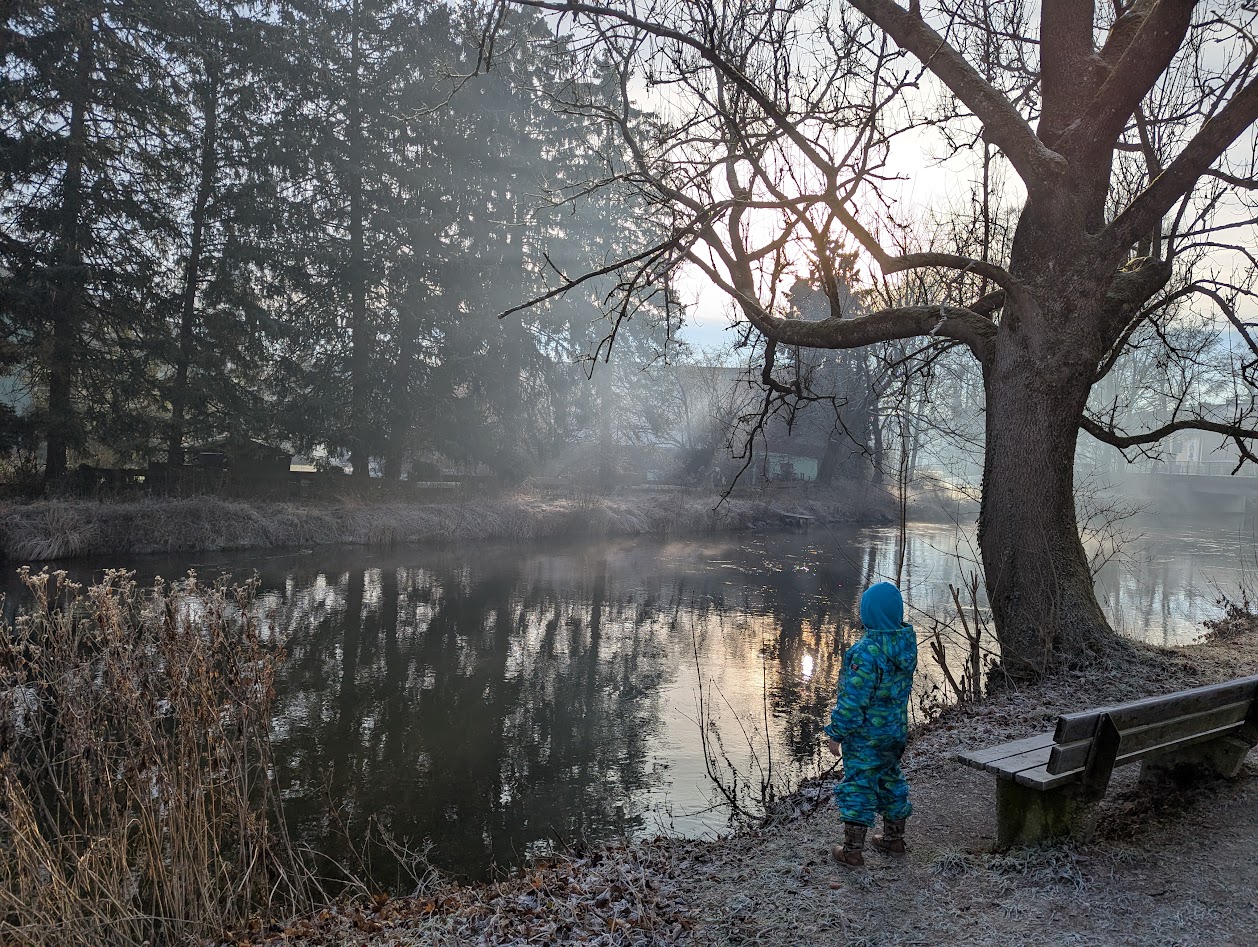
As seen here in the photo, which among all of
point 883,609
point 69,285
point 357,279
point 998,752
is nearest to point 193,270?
point 69,285

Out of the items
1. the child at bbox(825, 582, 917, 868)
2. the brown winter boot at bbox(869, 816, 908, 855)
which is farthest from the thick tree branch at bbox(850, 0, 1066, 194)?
the brown winter boot at bbox(869, 816, 908, 855)

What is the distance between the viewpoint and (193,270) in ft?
72.0

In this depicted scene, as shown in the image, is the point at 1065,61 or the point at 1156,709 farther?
the point at 1065,61

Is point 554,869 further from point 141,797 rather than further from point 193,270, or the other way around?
point 193,270

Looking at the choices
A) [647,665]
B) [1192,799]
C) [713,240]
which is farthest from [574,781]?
[713,240]

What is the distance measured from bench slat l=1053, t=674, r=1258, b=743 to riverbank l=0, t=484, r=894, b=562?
750 centimetres

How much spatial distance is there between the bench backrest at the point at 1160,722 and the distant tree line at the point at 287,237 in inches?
536

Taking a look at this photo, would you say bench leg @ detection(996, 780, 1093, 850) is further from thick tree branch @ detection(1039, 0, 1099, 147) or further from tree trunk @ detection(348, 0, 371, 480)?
tree trunk @ detection(348, 0, 371, 480)

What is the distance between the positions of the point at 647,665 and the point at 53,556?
40.6 ft

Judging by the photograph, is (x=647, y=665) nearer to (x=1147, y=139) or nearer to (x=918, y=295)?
(x=918, y=295)

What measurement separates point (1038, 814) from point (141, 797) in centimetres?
480

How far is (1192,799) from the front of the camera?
4.63 m

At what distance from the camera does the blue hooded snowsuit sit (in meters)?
4.06

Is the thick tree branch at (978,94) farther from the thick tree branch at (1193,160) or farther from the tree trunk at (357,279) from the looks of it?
the tree trunk at (357,279)
